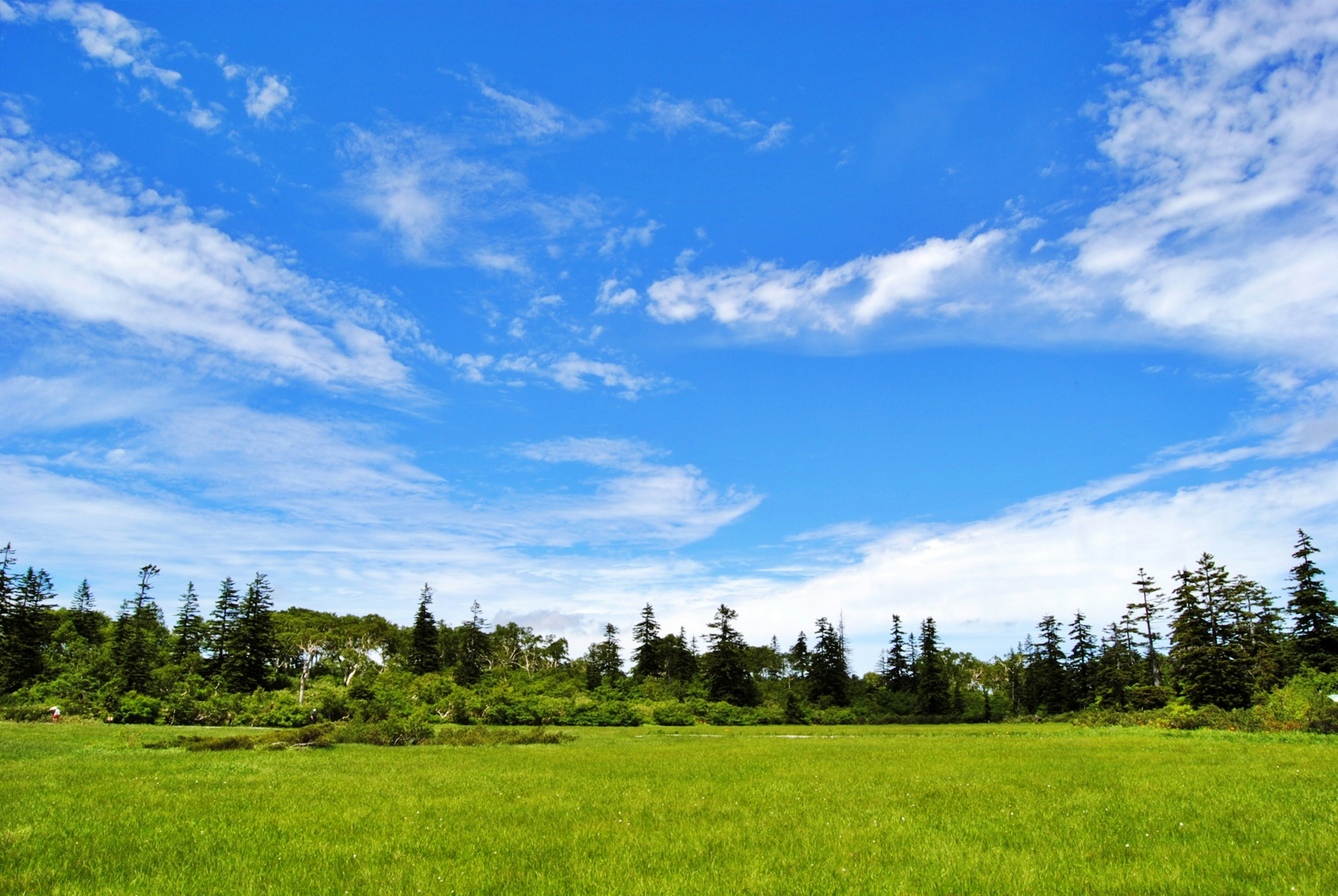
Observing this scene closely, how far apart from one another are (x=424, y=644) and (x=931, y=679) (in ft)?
185

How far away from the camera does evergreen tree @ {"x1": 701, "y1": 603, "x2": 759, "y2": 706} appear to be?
250 feet

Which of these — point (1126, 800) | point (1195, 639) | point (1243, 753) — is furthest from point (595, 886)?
point (1195, 639)

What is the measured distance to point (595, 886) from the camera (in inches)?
343

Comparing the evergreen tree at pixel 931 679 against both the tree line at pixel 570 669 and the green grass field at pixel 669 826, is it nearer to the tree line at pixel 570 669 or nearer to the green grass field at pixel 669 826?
the tree line at pixel 570 669

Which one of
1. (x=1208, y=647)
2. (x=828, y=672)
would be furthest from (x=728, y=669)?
(x=1208, y=647)

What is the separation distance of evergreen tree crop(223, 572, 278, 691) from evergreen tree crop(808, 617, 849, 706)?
186ft

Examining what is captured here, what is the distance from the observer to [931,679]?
7981cm

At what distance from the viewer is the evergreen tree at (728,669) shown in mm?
76125

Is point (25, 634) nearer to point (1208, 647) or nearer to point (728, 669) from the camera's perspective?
point (728, 669)

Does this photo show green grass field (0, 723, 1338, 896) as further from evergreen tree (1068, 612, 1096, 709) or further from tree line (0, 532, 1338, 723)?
evergreen tree (1068, 612, 1096, 709)

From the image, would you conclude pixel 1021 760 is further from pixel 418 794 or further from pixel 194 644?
pixel 194 644

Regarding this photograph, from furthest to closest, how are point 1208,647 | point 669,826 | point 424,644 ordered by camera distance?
point 424,644 < point 1208,647 < point 669,826

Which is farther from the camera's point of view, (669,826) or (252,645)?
(252,645)

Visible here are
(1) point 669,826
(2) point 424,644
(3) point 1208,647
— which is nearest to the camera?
(1) point 669,826
